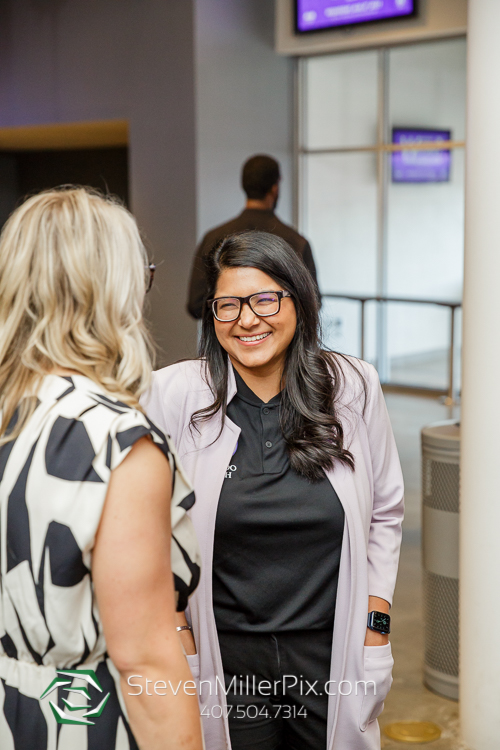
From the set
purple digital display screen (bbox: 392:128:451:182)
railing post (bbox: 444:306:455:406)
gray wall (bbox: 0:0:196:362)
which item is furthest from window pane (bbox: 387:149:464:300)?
gray wall (bbox: 0:0:196:362)

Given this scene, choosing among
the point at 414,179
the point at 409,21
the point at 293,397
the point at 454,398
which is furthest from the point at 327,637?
the point at 414,179

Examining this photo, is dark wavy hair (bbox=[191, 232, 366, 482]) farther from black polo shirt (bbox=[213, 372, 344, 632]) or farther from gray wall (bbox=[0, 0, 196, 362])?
gray wall (bbox=[0, 0, 196, 362])

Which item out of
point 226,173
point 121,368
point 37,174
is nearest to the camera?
point 121,368

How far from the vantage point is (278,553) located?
1945 mm

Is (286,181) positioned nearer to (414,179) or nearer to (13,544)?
(414,179)

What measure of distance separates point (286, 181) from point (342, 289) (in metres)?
1.57

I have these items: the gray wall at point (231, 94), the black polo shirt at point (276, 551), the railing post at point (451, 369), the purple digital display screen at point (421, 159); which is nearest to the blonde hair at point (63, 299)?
the black polo shirt at point (276, 551)

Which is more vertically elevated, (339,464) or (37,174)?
(37,174)

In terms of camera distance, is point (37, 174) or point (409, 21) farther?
point (37, 174)

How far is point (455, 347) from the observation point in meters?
9.77

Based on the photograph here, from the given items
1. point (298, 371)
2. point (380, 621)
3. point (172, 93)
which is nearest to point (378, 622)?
point (380, 621)

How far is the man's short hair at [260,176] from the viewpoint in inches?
186

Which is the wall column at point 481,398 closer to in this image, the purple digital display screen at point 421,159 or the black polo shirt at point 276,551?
the black polo shirt at point 276,551

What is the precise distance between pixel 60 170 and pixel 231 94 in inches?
188
